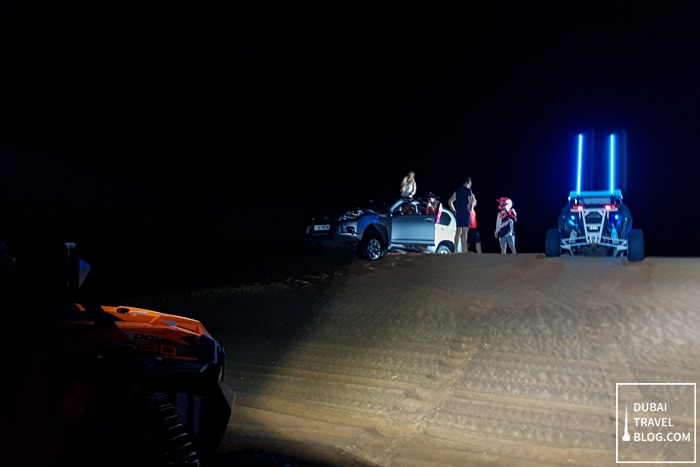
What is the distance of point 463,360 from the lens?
939 cm

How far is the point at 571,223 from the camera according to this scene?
46.4 ft

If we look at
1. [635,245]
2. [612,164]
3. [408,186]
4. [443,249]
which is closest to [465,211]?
[443,249]

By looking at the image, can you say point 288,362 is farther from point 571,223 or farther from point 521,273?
point 571,223

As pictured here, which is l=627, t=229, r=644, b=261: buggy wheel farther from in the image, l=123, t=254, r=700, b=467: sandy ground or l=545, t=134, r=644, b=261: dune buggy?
l=123, t=254, r=700, b=467: sandy ground

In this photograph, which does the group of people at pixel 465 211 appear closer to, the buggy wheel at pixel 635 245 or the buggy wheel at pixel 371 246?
the buggy wheel at pixel 371 246

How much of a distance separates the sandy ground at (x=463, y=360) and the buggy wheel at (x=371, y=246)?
1.54m

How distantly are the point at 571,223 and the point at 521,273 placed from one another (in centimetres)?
164

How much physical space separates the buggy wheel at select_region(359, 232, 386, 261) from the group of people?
1.57m

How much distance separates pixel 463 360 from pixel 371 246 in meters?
7.12

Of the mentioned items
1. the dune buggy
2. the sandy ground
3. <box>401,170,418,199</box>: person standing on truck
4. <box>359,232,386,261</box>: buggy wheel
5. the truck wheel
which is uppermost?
<box>401,170,418,199</box>: person standing on truck

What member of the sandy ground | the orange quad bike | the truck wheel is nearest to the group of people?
the truck wheel

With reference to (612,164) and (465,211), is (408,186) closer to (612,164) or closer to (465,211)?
(465,211)

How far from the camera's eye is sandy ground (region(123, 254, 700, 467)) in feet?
22.6

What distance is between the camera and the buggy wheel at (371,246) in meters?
16.2
